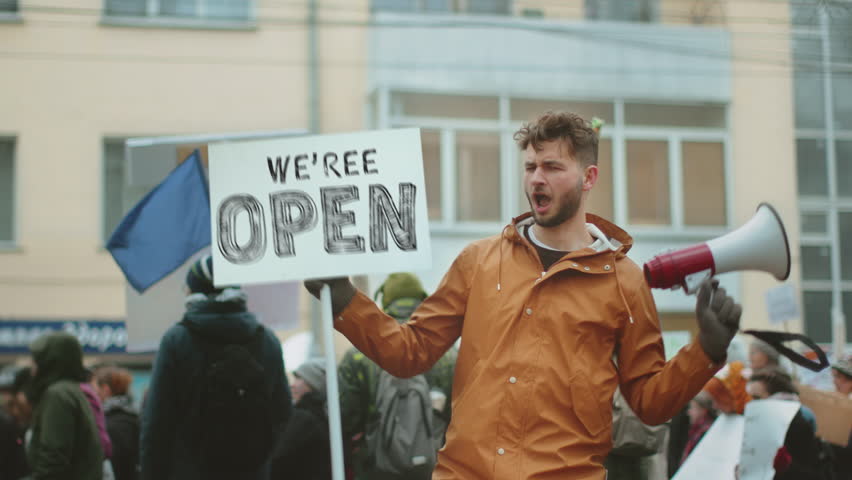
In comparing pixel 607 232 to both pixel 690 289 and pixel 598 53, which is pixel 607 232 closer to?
pixel 690 289

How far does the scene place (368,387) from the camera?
6008mm

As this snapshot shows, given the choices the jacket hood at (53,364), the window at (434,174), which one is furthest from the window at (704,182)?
the jacket hood at (53,364)

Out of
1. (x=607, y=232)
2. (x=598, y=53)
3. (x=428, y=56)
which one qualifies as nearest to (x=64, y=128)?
(x=428, y=56)

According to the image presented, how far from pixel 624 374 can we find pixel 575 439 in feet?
1.06

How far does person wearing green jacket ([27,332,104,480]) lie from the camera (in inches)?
228

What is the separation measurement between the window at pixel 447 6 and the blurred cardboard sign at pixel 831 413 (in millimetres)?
11282

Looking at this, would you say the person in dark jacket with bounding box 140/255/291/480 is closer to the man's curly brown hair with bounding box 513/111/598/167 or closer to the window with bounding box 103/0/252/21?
the man's curly brown hair with bounding box 513/111/598/167

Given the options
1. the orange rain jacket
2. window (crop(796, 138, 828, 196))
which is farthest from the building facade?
the orange rain jacket

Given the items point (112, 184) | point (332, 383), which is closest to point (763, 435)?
point (332, 383)

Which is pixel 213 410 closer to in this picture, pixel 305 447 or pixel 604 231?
pixel 305 447

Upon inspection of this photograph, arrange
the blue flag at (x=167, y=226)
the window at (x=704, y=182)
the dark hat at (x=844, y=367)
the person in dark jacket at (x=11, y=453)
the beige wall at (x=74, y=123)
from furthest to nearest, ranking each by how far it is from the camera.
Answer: the window at (x=704, y=182)
the beige wall at (x=74, y=123)
the dark hat at (x=844, y=367)
the blue flag at (x=167, y=226)
the person in dark jacket at (x=11, y=453)

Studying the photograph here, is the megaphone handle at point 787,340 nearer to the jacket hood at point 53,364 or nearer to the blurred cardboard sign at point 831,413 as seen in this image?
the blurred cardboard sign at point 831,413

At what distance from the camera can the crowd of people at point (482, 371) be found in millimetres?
3641

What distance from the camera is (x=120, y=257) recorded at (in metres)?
6.83
